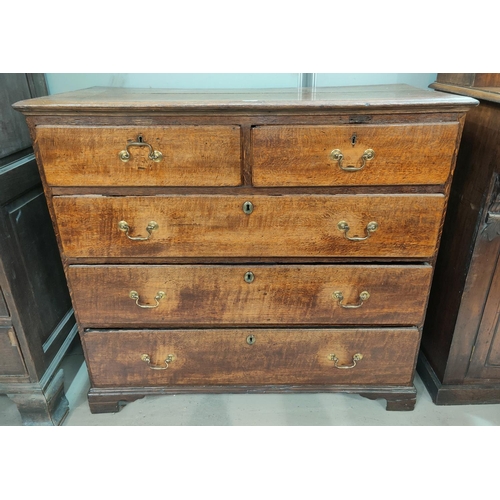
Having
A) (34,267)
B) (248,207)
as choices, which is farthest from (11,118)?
(248,207)

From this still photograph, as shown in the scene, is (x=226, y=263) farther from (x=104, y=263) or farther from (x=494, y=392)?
(x=494, y=392)

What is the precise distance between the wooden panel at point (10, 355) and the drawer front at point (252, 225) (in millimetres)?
377

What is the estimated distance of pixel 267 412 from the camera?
1.62m

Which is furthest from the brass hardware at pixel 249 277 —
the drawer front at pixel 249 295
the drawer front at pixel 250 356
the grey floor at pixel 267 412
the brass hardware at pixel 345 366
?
the grey floor at pixel 267 412

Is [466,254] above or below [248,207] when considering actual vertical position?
below

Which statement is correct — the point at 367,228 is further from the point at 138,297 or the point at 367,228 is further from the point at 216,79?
the point at 216,79

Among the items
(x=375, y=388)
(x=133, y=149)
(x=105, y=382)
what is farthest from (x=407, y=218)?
(x=105, y=382)

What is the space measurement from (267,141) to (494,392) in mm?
1366

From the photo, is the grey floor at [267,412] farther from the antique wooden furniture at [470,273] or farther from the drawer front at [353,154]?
the drawer front at [353,154]

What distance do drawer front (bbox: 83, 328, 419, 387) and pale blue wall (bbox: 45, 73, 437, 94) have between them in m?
1.09

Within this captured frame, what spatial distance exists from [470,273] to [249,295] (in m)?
0.79

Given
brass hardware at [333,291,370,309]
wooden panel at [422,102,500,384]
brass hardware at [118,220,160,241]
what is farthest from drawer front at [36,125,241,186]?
wooden panel at [422,102,500,384]

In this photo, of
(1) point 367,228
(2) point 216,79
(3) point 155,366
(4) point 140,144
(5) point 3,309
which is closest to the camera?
(4) point 140,144

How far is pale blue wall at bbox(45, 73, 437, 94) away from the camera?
179 cm
